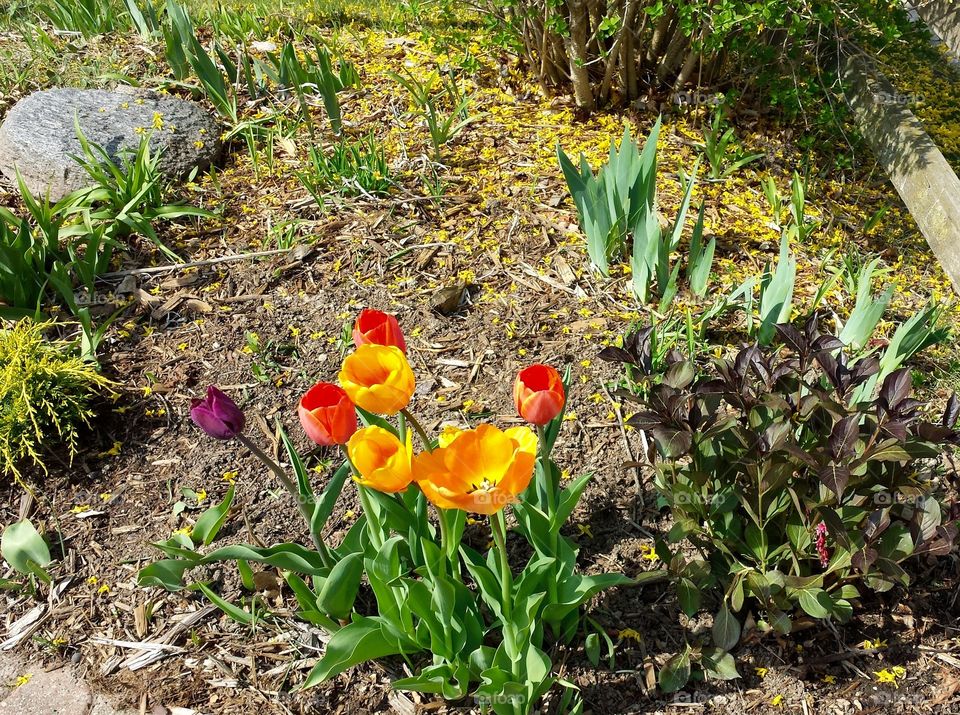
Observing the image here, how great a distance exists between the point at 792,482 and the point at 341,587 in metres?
1.08

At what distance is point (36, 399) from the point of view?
2.41 meters

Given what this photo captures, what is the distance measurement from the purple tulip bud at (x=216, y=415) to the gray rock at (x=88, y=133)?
7.12ft

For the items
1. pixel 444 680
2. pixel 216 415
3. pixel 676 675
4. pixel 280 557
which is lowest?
pixel 676 675

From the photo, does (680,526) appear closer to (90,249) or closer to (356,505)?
(356,505)

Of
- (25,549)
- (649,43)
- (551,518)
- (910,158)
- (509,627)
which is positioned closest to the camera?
(509,627)

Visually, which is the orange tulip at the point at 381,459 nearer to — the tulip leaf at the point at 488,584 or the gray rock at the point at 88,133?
the tulip leaf at the point at 488,584

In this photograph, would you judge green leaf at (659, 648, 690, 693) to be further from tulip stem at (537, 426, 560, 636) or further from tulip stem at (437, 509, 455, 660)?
tulip stem at (437, 509, 455, 660)

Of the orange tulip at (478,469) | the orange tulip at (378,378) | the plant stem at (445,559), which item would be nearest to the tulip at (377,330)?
the orange tulip at (378,378)

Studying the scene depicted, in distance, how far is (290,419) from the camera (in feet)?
8.43

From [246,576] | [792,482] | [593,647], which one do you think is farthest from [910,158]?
[246,576]

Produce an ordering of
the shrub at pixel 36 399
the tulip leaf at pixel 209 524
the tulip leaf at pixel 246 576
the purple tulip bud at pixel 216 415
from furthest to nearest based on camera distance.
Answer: the shrub at pixel 36 399, the tulip leaf at pixel 209 524, the tulip leaf at pixel 246 576, the purple tulip bud at pixel 216 415

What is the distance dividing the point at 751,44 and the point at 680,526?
2.45m

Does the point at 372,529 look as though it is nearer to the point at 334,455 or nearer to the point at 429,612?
the point at 429,612

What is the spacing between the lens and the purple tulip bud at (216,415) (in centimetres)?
152
